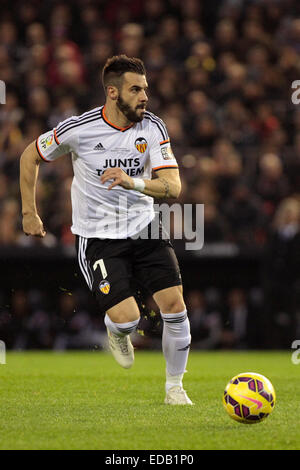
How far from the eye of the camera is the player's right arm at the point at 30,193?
23.1 ft

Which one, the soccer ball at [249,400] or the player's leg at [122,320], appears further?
the player's leg at [122,320]

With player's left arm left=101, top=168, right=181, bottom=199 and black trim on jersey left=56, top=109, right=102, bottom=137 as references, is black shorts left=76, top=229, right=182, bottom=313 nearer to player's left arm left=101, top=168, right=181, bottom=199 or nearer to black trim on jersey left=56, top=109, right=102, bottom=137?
player's left arm left=101, top=168, right=181, bottom=199

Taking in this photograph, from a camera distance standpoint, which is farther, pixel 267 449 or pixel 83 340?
pixel 83 340

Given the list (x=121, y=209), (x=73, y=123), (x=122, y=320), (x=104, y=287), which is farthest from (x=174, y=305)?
(x=73, y=123)

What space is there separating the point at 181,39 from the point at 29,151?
1004 cm

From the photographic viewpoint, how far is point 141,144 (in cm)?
711

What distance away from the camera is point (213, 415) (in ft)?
20.9

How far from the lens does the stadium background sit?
522 inches

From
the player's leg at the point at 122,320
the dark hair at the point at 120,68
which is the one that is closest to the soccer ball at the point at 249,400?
the player's leg at the point at 122,320

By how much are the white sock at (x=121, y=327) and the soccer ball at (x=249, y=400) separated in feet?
3.87

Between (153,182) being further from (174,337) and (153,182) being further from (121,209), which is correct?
(174,337)

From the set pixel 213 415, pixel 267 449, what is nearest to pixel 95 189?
pixel 213 415

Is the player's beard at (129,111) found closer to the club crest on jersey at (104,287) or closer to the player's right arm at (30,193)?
the player's right arm at (30,193)
